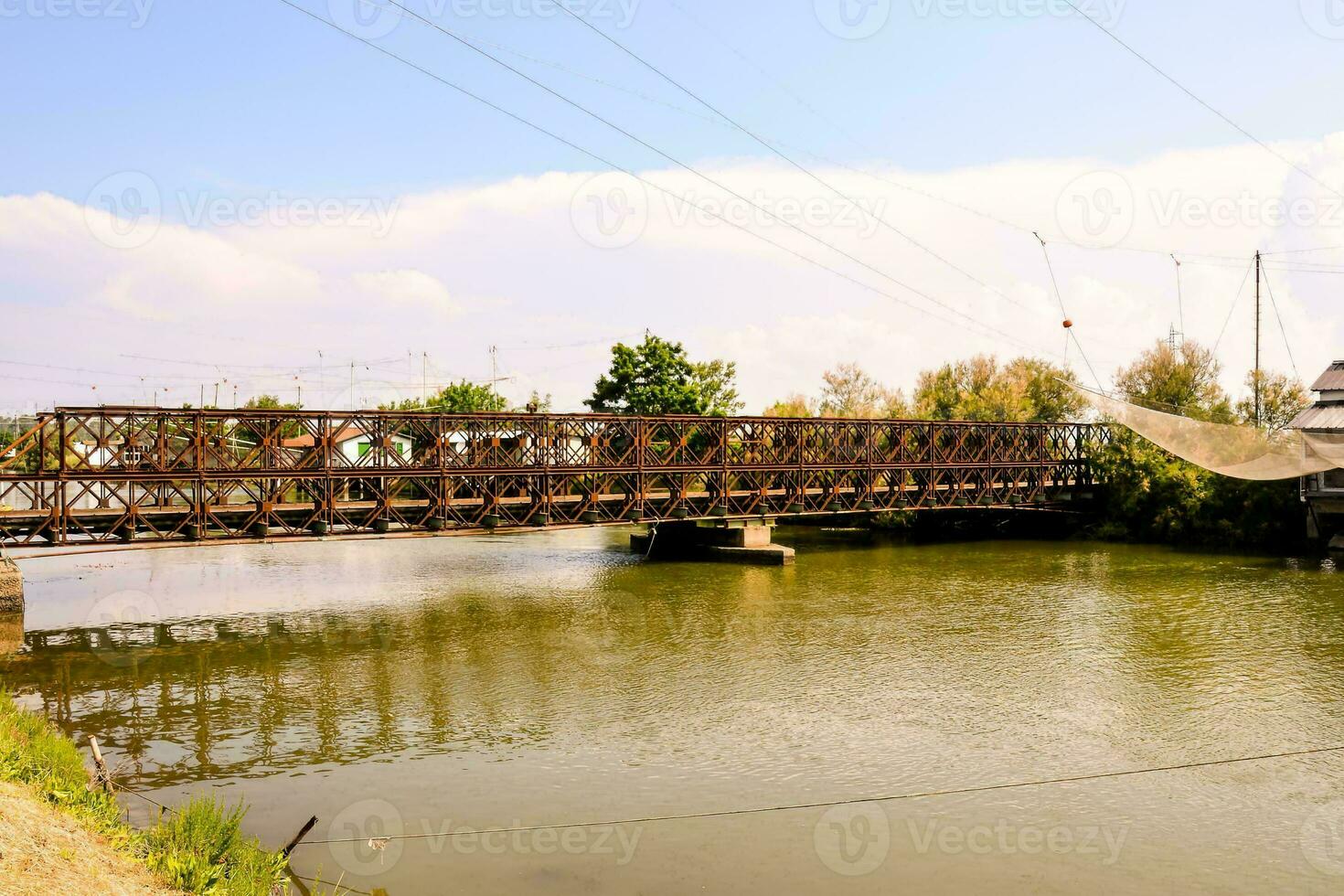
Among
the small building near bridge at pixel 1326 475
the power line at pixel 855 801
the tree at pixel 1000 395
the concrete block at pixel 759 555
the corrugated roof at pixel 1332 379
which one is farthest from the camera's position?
the tree at pixel 1000 395

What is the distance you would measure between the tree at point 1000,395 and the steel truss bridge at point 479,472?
591 inches

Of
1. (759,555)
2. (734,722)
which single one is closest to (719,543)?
(759,555)

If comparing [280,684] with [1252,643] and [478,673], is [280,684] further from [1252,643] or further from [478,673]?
[1252,643]

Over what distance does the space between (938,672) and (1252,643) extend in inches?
329

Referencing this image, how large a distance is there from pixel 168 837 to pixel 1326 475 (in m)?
43.0

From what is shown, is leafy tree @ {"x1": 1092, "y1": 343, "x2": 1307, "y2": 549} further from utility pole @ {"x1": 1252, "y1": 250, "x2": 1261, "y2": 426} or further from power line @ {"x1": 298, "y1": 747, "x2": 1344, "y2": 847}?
power line @ {"x1": 298, "y1": 747, "x2": 1344, "y2": 847}

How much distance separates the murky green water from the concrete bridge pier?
695 centimetres

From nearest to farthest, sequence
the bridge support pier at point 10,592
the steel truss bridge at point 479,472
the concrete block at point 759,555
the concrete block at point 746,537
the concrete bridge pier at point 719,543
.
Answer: the bridge support pier at point 10,592 < the steel truss bridge at point 479,472 < the concrete block at point 759,555 < the concrete bridge pier at point 719,543 < the concrete block at point 746,537

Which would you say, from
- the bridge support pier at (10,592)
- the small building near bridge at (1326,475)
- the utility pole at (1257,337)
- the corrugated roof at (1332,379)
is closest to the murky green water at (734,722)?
the bridge support pier at (10,592)

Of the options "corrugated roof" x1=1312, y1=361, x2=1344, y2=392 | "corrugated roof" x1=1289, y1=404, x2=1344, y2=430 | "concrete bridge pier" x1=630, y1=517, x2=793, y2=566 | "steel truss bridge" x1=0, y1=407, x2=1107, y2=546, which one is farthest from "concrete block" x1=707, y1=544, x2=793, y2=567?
"corrugated roof" x1=1312, y1=361, x2=1344, y2=392

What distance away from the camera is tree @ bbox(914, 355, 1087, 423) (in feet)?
229

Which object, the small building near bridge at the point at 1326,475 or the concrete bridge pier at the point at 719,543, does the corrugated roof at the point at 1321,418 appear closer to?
the small building near bridge at the point at 1326,475

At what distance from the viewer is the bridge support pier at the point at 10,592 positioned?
82.1ft

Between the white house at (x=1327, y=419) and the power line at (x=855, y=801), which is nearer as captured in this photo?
the power line at (x=855, y=801)
